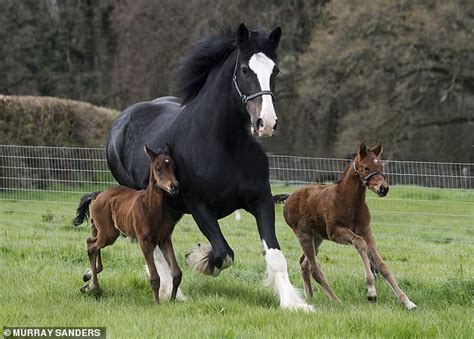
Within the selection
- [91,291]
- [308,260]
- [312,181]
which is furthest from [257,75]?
[312,181]

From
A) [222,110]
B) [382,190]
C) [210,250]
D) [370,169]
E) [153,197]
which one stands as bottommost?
[210,250]

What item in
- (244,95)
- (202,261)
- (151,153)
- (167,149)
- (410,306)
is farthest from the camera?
(167,149)

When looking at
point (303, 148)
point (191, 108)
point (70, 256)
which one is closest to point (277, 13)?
point (303, 148)

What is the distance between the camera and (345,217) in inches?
314

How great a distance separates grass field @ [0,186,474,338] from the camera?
623 cm

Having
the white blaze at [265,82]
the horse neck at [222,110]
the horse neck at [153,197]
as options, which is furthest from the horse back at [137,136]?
the white blaze at [265,82]

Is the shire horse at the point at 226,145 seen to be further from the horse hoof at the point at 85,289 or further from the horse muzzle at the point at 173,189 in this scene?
A: the horse hoof at the point at 85,289

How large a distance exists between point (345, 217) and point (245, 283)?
4.44ft

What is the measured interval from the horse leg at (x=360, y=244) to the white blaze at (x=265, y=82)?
1.67 meters

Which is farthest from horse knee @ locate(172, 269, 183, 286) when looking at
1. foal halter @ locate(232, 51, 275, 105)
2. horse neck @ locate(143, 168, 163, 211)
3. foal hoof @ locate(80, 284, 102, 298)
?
foal halter @ locate(232, 51, 275, 105)

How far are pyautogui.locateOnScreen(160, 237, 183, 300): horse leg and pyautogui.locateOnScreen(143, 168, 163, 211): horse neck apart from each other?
17.2 inches

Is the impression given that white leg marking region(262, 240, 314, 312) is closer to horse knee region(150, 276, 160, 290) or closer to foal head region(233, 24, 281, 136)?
horse knee region(150, 276, 160, 290)

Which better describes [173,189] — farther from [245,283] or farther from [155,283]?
[245,283]

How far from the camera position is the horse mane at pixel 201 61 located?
7891 mm
